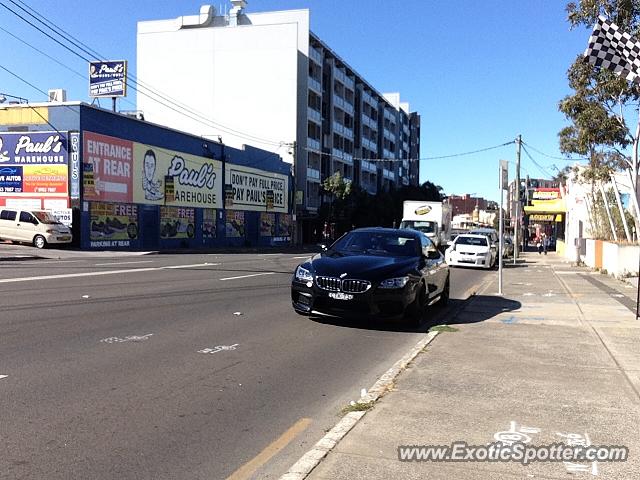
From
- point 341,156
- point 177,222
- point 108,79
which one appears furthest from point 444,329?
point 341,156

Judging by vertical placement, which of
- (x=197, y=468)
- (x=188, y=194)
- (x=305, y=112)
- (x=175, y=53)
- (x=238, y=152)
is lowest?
(x=197, y=468)

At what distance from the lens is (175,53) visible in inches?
2621

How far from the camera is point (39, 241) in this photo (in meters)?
29.5

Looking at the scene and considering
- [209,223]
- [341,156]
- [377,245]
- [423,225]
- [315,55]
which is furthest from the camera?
[341,156]

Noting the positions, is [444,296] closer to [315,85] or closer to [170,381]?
[170,381]

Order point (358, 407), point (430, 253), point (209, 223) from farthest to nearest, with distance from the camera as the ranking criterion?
point (209, 223)
point (430, 253)
point (358, 407)

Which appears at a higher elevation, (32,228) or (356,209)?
(356,209)

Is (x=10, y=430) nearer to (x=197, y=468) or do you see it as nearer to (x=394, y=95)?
(x=197, y=468)

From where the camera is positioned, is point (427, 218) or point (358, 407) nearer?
point (358, 407)

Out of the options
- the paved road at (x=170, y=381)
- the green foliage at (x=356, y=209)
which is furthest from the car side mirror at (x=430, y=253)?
the green foliage at (x=356, y=209)

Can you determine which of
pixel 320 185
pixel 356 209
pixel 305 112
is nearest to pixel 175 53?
pixel 305 112

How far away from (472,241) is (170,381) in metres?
21.4

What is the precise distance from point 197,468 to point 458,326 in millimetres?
6253

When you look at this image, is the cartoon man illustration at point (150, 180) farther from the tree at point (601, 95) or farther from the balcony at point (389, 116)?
the balcony at point (389, 116)
